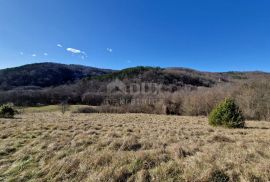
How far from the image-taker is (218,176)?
3453 mm

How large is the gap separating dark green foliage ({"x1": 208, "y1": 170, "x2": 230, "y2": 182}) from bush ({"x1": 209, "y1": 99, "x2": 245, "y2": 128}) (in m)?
8.83

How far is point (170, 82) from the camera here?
238ft

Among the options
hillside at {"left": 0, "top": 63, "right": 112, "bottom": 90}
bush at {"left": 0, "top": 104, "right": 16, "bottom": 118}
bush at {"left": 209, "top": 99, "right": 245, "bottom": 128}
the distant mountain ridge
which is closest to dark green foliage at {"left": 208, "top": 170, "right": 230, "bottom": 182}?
bush at {"left": 209, "top": 99, "right": 245, "bottom": 128}

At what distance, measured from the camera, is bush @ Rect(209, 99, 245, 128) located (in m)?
11.5

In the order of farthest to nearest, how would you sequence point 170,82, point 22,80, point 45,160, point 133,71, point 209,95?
point 22,80
point 133,71
point 170,82
point 209,95
point 45,160

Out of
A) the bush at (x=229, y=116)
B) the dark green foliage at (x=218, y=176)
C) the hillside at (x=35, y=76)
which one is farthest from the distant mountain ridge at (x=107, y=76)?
the dark green foliage at (x=218, y=176)

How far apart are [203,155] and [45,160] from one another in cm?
381

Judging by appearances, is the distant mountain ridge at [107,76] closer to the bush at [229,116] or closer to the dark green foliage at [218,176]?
the bush at [229,116]

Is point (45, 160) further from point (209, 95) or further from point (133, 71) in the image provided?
point (133, 71)

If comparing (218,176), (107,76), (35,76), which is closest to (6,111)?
(218,176)

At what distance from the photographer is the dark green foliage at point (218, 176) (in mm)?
3355

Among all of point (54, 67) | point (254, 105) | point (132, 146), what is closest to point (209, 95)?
point (254, 105)

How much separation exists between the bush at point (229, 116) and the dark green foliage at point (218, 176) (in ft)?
29.0

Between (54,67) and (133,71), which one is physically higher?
(54,67)
